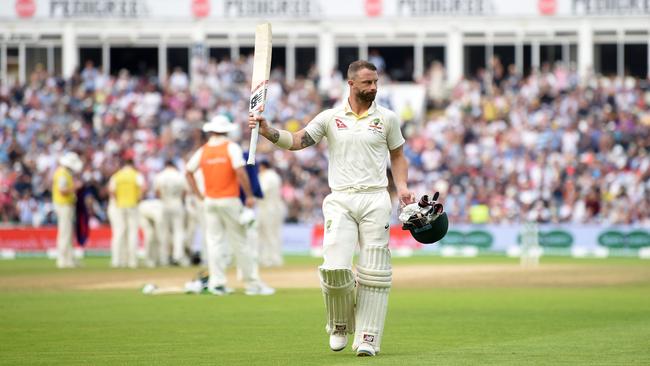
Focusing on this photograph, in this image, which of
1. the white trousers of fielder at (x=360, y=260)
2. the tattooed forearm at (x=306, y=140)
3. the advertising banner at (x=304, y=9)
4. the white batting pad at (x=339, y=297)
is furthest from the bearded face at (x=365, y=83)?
the advertising banner at (x=304, y=9)

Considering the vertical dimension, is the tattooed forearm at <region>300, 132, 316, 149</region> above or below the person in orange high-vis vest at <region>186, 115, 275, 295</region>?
above

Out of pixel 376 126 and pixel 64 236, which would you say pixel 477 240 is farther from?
pixel 376 126

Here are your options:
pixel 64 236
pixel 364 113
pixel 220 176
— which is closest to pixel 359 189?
pixel 364 113

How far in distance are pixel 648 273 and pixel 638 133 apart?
14.6 meters

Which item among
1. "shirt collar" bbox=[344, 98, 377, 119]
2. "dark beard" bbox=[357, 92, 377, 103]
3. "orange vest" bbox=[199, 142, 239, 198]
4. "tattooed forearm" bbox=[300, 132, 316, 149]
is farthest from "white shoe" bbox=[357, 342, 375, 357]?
"orange vest" bbox=[199, 142, 239, 198]

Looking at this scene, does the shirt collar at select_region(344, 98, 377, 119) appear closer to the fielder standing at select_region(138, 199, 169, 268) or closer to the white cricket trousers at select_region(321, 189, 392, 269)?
the white cricket trousers at select_region(321, 189, 392, 269)

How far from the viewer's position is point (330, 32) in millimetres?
45750

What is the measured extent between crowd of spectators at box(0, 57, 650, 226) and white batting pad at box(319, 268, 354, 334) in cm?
2333

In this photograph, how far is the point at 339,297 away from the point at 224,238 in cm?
747

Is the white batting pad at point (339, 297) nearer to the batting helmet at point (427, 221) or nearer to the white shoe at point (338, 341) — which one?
the white shoe at point (338, 341)

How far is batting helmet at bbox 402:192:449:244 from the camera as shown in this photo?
10805 millimetres

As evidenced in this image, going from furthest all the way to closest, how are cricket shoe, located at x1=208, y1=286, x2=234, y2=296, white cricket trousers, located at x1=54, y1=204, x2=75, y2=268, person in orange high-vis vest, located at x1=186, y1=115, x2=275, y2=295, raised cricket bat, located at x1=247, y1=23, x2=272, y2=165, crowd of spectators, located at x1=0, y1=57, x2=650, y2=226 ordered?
crowd of spectators, located at x1=0, y1=57, x2=650, y2=226, white cricket trousers, located at x1=54, y1=204, x2=75, y2=268, cricket shoe, located at x1=208, y1=286, x2=234, y2=296, person in orange high-vis vest, located at x1=186, y1=115, x2=275, y2=295, raised cricket bat, located at x1=247, y1=23, x2=272, y2=165

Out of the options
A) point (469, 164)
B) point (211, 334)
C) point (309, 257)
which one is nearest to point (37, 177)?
point (309, 257)

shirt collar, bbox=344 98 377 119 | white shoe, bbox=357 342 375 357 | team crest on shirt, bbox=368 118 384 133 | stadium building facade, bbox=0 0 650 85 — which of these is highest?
stadium building facade, bbox=0 0 650 85
